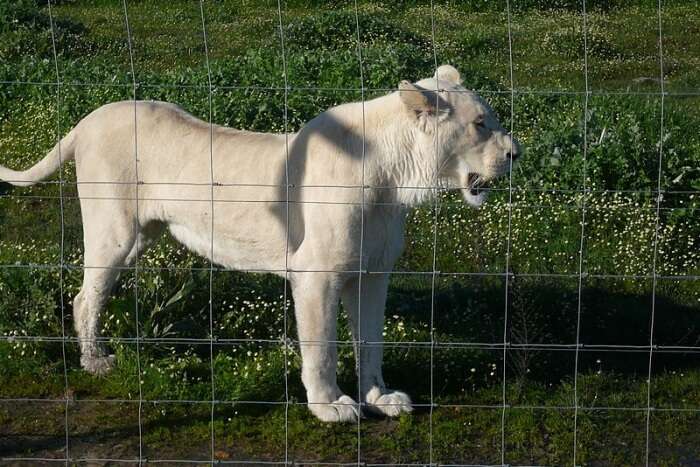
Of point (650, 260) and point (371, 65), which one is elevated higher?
point (371, 65)

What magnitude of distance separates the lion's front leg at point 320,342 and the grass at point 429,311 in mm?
106

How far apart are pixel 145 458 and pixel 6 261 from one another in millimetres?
2779

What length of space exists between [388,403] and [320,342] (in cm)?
56

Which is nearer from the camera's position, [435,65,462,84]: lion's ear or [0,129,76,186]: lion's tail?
[435,65,462,84]: lion's ear

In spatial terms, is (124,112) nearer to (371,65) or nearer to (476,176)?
(476,176)

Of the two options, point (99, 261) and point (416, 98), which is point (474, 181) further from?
point (99, 261)

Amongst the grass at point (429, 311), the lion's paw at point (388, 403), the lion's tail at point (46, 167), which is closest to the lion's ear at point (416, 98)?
the grass at point (429, 311)

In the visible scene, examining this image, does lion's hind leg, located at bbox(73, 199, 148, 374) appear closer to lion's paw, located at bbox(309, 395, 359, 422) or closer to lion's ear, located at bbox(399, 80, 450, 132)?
lion's paw, located at bbox(309, 395, 359, 422)

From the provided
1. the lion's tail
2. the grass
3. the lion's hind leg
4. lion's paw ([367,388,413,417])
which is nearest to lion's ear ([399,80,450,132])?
the grass

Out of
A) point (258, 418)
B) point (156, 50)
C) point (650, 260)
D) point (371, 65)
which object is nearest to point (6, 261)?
point (258, 418)

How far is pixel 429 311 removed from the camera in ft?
25.3

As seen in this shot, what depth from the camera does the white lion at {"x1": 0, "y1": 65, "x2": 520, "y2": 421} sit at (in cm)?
613

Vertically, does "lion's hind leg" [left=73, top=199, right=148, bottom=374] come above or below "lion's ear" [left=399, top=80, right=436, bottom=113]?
below

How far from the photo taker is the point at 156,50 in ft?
57.1
